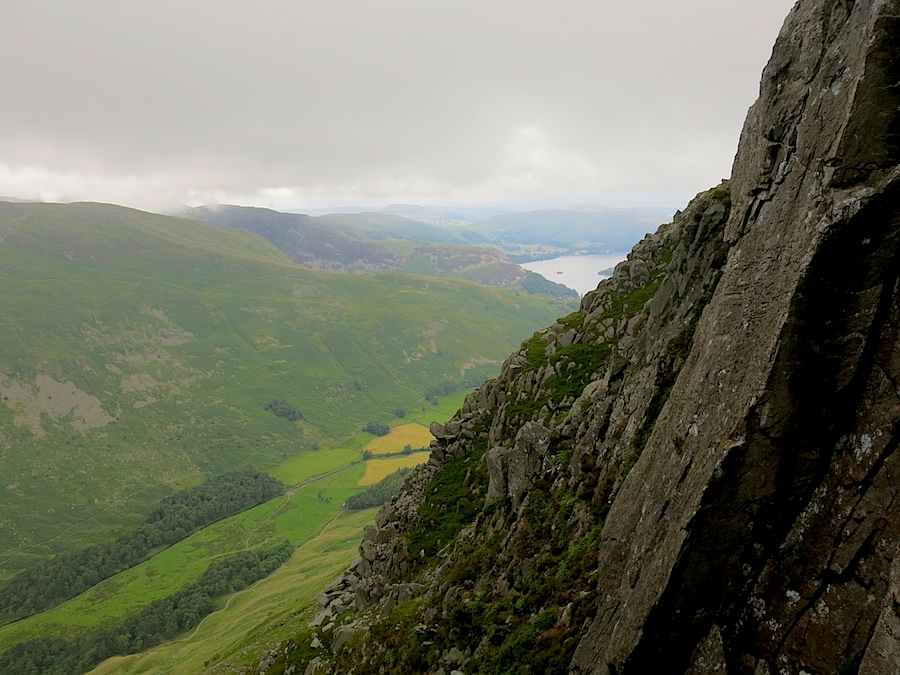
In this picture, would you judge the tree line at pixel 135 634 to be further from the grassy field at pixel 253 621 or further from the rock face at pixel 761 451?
the rock face at pixel 761 451

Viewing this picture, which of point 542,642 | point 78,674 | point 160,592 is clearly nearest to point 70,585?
point 160,592

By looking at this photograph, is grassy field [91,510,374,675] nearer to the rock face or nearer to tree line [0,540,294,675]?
tree line [0,540,294,675]

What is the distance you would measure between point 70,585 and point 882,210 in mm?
263597

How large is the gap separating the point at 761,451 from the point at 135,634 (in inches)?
7878

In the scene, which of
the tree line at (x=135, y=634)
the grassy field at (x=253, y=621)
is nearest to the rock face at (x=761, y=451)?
the grassy field at (x=253, y=621)

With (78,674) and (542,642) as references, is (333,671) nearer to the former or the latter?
(542,642)

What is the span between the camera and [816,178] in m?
15.0

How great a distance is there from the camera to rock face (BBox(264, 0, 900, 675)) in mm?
12203

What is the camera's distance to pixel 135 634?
152500 mm

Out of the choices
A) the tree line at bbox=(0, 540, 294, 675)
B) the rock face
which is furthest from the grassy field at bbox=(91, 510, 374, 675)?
the rock face

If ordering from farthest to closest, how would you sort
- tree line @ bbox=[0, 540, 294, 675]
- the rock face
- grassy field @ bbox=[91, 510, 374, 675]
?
tree line @ bbox=[0, 540, 294, 675] → grassy field @ bbox=[91, 510, 374, 675] → the rock face

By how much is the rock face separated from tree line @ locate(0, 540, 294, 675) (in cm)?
17000

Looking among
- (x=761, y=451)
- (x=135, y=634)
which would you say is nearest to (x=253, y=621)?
(x=135, y=634)

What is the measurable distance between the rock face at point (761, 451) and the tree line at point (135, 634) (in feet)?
558
